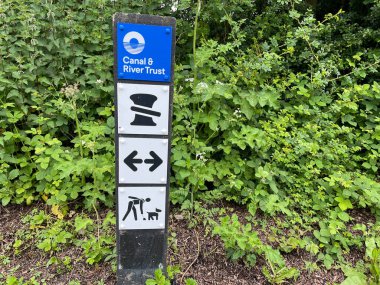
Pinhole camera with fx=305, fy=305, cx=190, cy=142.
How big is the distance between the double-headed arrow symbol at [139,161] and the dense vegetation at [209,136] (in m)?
0.68

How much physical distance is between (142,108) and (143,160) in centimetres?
30

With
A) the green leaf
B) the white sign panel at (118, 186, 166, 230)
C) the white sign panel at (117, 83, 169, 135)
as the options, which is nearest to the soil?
the green leaf

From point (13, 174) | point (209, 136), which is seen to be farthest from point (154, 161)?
point (13, 174)

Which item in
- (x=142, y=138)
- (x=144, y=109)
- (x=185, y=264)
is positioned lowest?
(x=185, y=264)

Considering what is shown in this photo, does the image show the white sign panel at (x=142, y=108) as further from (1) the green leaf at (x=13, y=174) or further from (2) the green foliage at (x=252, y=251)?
(1) the green leaf at (x=13, y=174)

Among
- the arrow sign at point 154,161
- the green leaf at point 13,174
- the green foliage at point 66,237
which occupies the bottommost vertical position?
the green foliage at point 66,237

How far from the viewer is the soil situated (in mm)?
2174

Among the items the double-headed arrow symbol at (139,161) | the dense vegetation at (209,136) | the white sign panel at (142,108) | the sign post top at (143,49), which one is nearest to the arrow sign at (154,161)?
the double-headed arrow symbol at (139,161)

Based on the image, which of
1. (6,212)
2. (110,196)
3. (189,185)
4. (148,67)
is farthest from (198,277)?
(6,212)

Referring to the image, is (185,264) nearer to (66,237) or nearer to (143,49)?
(66,237)

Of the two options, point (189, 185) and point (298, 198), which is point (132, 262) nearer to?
point (189, 185)

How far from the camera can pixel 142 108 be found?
5.49 feet

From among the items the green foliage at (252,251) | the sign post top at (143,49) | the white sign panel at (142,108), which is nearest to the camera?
the sign post top at (143,49)

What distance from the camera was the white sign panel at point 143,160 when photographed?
1725 millimetres
